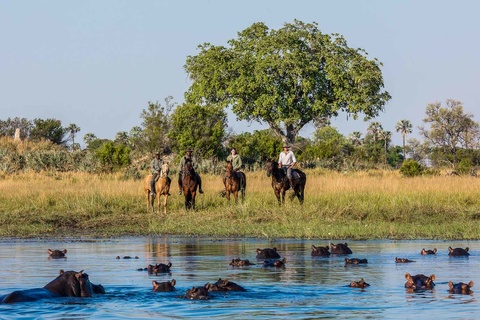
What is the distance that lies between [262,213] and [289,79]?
108 ft

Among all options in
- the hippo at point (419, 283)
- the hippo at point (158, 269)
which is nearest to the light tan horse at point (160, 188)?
the hippo at point (158, 269)

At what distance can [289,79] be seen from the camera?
5519 cm

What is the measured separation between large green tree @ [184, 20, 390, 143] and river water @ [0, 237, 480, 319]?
36213 mm

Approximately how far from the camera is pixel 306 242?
18031mm

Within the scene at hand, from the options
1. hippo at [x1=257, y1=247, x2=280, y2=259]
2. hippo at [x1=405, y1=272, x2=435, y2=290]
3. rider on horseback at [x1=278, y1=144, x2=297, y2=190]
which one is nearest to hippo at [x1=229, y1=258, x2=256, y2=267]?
hippo at [x1=257, y1=247, x2=280, y2=259]

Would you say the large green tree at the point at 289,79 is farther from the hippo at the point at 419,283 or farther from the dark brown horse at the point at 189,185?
the hippo at the point at 419,283

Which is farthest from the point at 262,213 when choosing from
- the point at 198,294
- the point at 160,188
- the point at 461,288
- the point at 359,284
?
the point at 198,294

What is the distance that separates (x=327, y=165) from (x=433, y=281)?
3929cm

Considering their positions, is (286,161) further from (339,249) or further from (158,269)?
(158,269)

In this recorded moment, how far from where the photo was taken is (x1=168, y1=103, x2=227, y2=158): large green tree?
172 ft

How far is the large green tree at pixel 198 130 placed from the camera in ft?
172

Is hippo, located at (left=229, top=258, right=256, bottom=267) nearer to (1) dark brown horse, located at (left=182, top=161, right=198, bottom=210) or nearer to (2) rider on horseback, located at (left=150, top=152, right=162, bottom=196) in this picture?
(1) dark brown horse, located at (left=182, top=161, right=198, bottom=210)

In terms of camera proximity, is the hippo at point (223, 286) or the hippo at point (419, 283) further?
the hippo at point (419, 283)

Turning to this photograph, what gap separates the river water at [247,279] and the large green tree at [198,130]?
111ft
